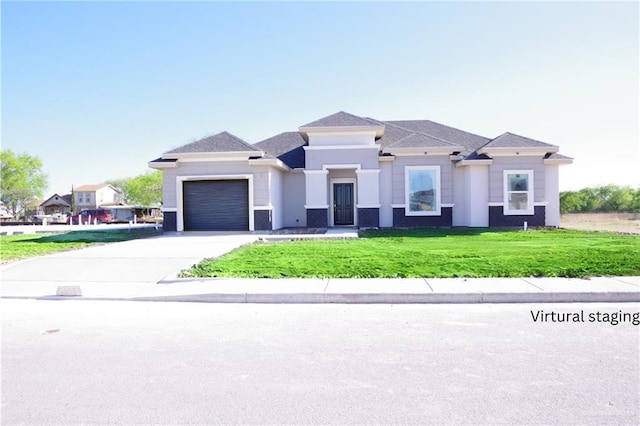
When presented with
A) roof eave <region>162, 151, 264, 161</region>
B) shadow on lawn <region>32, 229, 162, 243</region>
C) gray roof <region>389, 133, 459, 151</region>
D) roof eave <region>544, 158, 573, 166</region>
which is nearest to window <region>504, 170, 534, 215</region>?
roof eave <region>544, 158, 573, 166</region>

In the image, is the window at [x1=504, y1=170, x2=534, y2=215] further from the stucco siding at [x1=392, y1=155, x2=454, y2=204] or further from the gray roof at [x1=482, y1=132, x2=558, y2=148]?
the stucco siding at [x1=392, y1=155, x2=454, y2=204]

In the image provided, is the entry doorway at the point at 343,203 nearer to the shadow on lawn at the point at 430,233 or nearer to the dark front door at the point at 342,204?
the dark front door at the point at 342,204

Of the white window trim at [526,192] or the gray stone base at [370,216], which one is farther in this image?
the gray stone base at [370,216]

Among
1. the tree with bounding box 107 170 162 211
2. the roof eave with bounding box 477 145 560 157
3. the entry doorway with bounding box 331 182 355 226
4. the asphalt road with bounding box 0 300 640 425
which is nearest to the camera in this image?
the asphalt road with bounding box 0 300 640 425

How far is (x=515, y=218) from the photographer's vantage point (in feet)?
68.1

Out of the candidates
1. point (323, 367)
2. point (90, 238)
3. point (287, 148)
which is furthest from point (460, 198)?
point (323, 367)

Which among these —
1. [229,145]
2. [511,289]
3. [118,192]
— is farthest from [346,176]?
[118,192]

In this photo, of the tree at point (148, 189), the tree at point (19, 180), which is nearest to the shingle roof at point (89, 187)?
the tree at point (19, 180)

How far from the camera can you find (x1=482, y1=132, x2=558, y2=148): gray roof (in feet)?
66.9

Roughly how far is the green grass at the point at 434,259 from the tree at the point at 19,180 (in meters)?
62.1

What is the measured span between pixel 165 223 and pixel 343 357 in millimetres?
17345

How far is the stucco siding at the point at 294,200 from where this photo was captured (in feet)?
76.2

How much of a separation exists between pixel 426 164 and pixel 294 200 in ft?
22.2

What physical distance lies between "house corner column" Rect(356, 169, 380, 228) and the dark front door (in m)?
1.97
